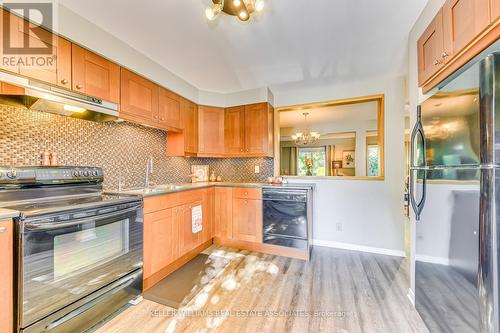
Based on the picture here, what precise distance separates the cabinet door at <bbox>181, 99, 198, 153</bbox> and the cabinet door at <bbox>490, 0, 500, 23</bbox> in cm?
298

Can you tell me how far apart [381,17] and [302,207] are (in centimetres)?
209

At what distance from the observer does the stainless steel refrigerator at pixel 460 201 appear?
97 cm

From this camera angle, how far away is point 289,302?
184 centimetres

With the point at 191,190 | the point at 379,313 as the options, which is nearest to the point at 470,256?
the point at 379,313

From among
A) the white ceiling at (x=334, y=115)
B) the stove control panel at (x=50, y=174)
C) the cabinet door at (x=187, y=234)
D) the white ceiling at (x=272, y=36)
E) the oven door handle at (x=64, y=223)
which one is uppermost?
the white ceiling at (x=334, y=115)

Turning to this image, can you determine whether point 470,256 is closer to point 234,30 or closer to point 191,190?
point 234,30

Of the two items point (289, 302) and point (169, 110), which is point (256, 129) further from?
point (289, 302)

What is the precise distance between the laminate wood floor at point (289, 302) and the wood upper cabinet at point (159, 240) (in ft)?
1.20

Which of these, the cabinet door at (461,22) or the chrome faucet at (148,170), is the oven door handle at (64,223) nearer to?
the chrome faucet at (148,170)

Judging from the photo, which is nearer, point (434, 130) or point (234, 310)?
point (434, 130)

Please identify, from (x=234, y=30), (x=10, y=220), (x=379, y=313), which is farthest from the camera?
(x=234, y=30)

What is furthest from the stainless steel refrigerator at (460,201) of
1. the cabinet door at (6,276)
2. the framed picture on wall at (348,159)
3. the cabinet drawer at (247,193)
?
the framed picture on wall at (348,159)

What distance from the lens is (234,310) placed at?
1736mm

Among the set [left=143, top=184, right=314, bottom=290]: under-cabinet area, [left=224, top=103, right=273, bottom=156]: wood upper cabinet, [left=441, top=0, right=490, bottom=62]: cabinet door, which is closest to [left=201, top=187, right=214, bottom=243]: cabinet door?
[left=143, top=184, right=314, bottom=290]: under-cabinet area
